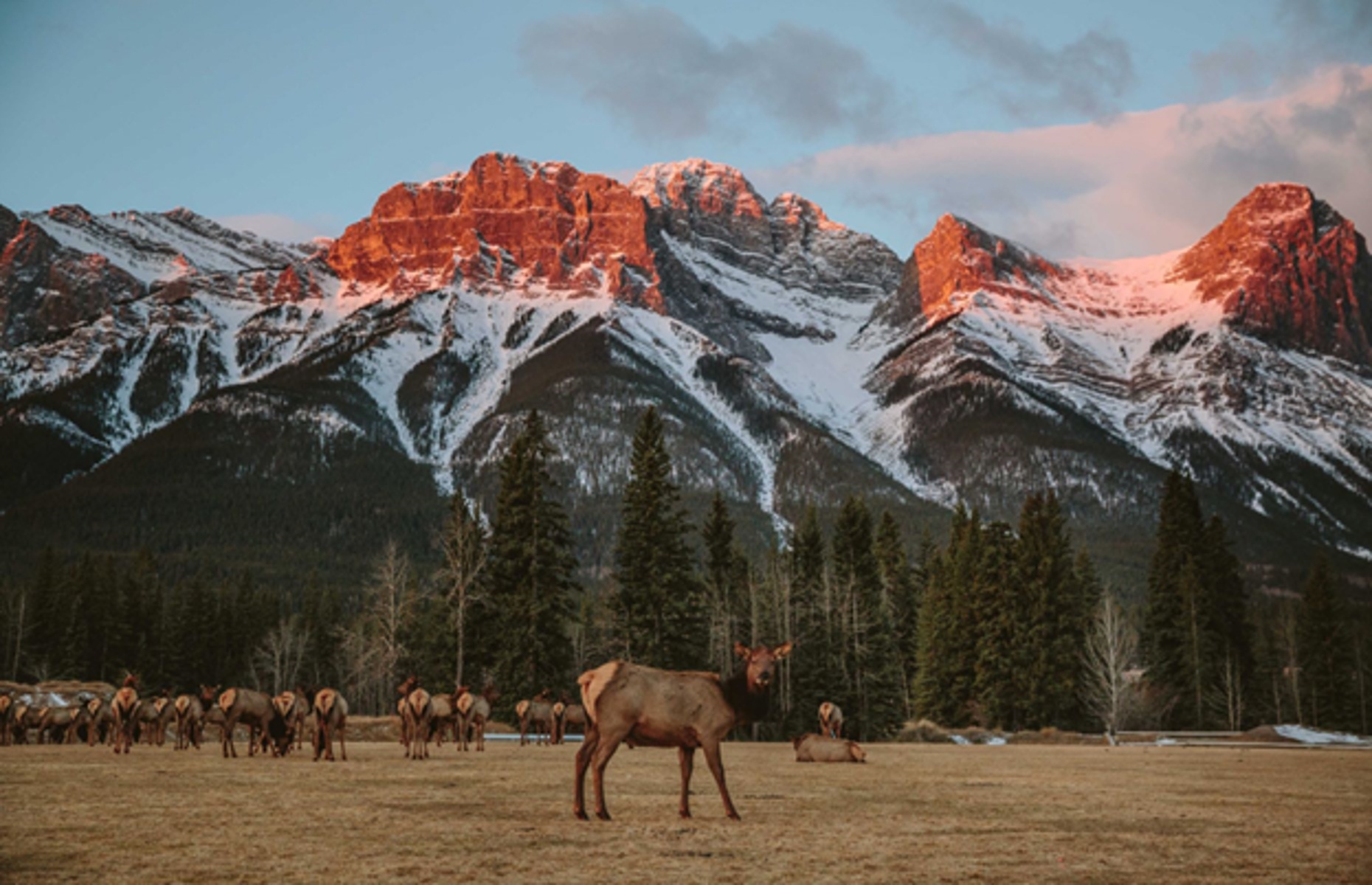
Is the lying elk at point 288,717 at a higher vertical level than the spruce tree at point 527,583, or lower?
lower

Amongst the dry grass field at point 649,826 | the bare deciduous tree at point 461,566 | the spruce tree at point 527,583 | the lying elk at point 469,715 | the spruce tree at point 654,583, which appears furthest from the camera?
the spruce tree at point 654,583

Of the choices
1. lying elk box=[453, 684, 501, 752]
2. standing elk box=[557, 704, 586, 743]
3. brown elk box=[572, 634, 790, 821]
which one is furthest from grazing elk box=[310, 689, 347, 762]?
standing elk box=[557, 704, 586, 743]

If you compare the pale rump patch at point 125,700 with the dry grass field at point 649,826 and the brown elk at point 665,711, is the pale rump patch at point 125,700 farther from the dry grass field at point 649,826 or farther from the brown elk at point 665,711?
the brown elk at point 665,711

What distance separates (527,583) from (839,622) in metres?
20.7

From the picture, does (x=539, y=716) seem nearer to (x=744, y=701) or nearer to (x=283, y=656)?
(x=744, y=701)

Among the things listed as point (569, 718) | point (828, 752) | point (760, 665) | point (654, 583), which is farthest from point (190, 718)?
point (654, 583)

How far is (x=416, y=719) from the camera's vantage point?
31.4 metres

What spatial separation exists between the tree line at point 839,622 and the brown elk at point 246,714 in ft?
91.4

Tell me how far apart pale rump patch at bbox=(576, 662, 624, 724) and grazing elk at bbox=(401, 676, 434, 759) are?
15.7 meters

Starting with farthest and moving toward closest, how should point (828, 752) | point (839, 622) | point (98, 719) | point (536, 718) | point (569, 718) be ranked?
point (839, 622)
point (569, 718)
point (536, 718)
point (98, 719)
point (828, 752)

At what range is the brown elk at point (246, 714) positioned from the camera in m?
29.2

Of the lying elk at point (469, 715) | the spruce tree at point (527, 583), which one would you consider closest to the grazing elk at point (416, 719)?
the lying elk at point (469, 715)

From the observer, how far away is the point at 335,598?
430ft

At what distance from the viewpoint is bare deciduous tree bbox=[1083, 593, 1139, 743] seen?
63844 mm
